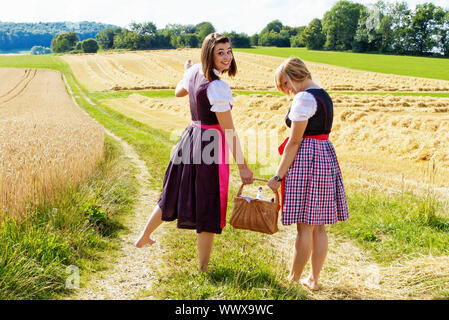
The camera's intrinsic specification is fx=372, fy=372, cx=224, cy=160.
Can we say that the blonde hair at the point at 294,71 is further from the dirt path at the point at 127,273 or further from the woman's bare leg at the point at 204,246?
the dirt path at the point at 127,273

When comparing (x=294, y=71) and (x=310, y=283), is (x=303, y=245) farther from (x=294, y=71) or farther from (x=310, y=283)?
(x=294, y=71)

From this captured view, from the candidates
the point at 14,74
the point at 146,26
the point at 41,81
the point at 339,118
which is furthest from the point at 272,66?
the point at 146,26

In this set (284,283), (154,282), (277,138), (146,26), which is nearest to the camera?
(284,283)

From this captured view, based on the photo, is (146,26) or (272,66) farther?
(146,26)

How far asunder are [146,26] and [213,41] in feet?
454

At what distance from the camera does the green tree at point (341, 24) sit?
86.4 meters

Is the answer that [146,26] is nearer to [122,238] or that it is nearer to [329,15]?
[329,15]

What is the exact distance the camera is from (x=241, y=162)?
327cm

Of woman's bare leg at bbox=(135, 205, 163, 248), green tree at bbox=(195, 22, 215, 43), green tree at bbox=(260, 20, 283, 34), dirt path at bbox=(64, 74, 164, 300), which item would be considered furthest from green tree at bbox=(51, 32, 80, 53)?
woman's bare leg at bbox=(135, 205, 163, 248)

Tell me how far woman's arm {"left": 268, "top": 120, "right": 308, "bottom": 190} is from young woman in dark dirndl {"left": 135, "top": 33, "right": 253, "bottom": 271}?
265mm

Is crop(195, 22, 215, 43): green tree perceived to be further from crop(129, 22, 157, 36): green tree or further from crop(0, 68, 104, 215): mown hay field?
crop(0, 68, 104, 215): mown hay field

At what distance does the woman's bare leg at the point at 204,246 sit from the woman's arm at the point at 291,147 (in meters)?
0.77

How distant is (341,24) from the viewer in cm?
8919
